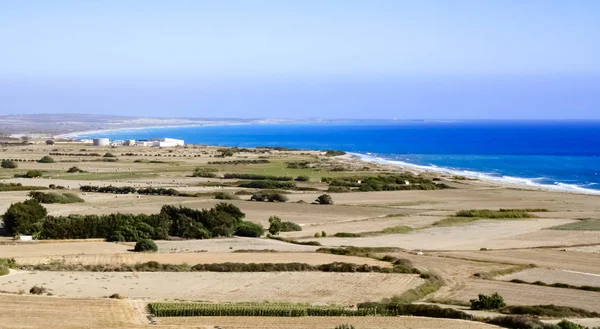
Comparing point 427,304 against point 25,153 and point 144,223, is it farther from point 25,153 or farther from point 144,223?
point 25,153

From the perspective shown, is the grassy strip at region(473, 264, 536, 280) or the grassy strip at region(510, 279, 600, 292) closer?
the grassy strip at region(510, 279, 600, 292)

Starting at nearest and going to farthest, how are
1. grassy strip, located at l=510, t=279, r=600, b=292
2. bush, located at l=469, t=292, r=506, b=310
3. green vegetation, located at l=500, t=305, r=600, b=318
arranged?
green vegetation, located at l=500, t=305, r=600, b=318
bush, located at l=469, t=292, r=506, b=310
grassy strip, located at l=510, t=279, r=600, b=292

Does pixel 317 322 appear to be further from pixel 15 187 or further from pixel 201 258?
pixel 15 187

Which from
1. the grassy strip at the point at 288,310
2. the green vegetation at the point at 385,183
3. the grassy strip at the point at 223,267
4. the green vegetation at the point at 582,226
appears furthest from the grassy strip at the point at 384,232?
the green vegetation at the point at 385,183

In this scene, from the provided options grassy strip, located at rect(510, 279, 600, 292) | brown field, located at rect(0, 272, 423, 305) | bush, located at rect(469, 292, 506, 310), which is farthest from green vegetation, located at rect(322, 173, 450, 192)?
bush, located at rect(469, 292, 506, 310)

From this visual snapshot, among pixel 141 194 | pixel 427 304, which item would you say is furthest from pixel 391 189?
pixel 427 304

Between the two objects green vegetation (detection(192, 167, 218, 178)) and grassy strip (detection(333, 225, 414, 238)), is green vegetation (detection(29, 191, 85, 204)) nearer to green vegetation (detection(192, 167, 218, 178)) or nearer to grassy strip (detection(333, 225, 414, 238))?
grassy strip (detection(333, 225, 414, 238))
